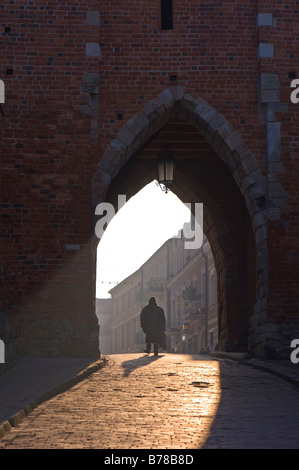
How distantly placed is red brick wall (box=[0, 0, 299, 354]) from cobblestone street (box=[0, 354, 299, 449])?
2809mm

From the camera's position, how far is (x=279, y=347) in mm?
13727

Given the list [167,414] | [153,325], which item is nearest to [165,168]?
[153,325]

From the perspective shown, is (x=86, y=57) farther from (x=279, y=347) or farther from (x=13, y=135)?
(x=279, y=347)

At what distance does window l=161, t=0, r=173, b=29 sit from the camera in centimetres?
1528

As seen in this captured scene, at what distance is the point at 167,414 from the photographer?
7438 mm

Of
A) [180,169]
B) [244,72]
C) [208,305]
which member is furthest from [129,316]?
[244,72]

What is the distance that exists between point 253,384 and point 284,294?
4176 millimetres

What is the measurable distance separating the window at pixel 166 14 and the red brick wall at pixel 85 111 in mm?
165

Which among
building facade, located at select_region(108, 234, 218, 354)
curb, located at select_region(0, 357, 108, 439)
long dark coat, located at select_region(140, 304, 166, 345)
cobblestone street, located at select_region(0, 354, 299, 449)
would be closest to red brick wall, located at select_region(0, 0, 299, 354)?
curb, located at select_region(0, 357, 108, 439)

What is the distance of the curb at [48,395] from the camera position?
21.6 ft

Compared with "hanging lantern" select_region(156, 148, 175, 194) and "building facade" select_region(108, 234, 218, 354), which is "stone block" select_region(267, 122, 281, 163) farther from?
"building facade" select_region(108, 234, 218, 354)

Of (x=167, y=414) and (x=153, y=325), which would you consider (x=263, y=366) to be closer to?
(x=167, y=414)

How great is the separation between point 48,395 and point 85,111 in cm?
689

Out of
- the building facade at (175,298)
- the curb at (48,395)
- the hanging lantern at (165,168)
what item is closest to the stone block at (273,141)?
the hanging lantern at (165,168)
